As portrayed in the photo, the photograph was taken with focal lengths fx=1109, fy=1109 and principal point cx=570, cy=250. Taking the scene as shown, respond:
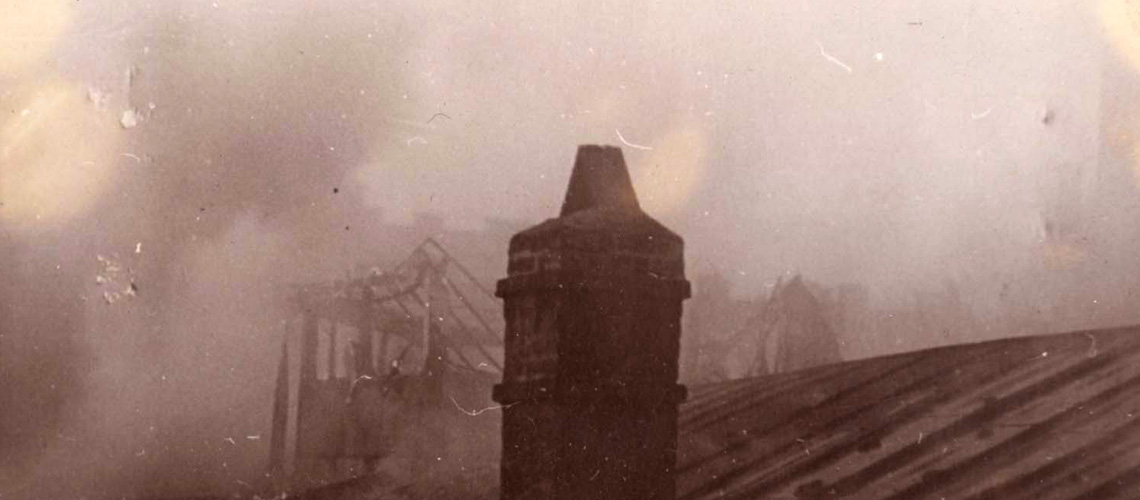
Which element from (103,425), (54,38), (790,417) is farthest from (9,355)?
(790,417)

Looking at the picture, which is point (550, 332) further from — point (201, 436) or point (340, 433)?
point (201, 436)

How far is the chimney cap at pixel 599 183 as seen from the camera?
6.60 m

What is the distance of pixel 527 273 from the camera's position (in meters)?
6.36

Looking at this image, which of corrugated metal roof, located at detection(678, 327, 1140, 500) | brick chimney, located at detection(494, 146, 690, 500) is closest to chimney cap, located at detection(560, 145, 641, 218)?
brick chimney, located at detection(494, 146, 690, 500)

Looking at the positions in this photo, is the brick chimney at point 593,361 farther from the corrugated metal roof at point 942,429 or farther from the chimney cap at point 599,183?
→ the corrugated metal roof at point 942,429

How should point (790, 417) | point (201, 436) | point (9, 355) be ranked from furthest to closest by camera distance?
point (201, 436)
point (9, 355)
point (790, 417)

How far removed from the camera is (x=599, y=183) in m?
6.63

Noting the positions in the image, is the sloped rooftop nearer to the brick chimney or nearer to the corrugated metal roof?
the corrugated metal roof

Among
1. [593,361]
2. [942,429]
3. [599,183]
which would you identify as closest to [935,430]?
[942,429]

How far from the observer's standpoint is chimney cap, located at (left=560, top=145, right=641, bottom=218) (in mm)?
6598

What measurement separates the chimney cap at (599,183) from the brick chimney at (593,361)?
0.67ft

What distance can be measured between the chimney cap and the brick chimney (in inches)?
8.0

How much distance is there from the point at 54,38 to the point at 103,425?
26186 millimetres

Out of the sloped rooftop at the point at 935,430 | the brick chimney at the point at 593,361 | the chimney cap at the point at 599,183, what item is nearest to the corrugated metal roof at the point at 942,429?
the sloped rooftop at the point at 935,430
